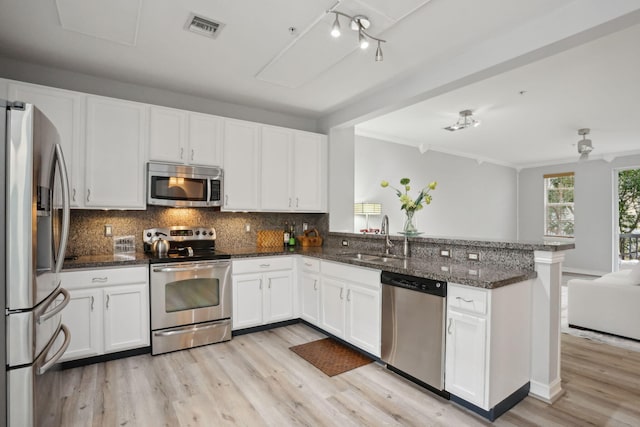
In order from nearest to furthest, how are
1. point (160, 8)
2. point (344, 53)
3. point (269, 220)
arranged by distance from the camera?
point (160, 8)
point (344, 53)
point (269, 220)

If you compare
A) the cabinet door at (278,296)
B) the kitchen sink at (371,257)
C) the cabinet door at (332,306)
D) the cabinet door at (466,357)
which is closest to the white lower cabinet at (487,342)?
the cabinet door at (466,357)

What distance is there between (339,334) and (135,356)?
1.89 meters

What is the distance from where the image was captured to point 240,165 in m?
3.90

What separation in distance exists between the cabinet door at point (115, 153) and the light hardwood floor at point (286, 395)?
1489 mm

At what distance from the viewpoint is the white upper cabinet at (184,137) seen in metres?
3.39

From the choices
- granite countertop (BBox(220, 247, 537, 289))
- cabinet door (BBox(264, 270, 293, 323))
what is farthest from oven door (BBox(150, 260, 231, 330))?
granite countertop (BBox(220, 247, 537, 289))

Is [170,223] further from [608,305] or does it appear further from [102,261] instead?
[608,305]

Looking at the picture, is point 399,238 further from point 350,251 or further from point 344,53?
point 344,53

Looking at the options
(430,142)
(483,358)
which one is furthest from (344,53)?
(430,142)

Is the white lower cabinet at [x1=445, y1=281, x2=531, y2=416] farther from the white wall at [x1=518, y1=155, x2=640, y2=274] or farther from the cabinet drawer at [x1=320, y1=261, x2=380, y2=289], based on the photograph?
the white wall at [x1=518, y1=155, x2=640, y2=274]

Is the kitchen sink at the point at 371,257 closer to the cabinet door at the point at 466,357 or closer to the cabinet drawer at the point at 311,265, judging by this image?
the cabinet drawer at the point at 311,265

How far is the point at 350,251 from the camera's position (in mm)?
3969

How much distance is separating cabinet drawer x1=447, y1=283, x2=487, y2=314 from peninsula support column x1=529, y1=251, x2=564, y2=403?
1.96ft

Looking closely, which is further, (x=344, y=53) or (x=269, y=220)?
(x=269, y=220)
